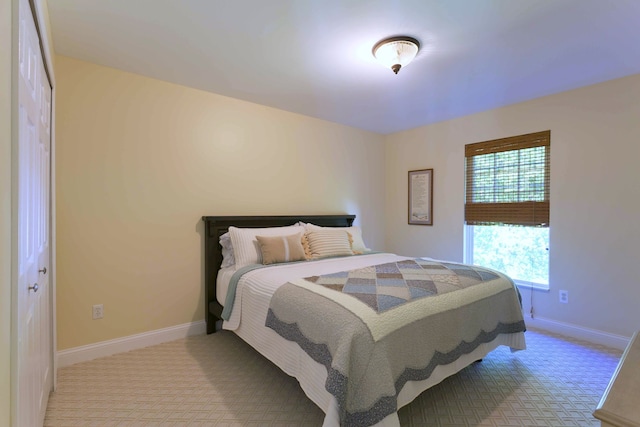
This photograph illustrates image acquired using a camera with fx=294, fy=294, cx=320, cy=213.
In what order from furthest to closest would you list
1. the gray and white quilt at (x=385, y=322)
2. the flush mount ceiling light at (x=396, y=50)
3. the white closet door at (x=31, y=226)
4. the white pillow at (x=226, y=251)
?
the white pillow at (x=226, y=251) → the flush mount ceiling light at (x=396, y=50) → the gray and white quilt at (x=385, y=322) → the white closet door at (x=31, y=226)

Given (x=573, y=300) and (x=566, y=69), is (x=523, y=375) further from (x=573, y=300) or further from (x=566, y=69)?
(x=566, y=69)

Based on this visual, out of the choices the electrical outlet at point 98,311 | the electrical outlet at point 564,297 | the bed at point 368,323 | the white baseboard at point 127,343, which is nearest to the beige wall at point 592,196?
the electrical outlet at point 564,297

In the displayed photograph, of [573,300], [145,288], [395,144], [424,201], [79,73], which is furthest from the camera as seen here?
[395,144]

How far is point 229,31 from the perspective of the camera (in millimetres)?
2010

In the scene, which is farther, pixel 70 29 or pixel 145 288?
pixel 145 288

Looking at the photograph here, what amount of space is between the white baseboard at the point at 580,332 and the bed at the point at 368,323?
1110 mm

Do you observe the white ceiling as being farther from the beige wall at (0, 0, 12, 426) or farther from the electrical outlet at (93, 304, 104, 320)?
the electrical outlet at (93, 304, 104, 320)

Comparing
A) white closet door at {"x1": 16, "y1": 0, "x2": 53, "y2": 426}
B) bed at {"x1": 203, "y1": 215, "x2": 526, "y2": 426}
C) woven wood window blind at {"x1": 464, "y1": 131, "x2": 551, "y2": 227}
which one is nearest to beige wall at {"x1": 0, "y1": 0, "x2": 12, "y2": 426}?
white closet door at {"x1": 16, "y1": 0, "x2": 53, "y2": 426}

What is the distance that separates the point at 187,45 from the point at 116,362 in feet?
8.41

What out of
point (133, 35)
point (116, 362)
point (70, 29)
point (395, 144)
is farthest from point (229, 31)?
point (395, 144)

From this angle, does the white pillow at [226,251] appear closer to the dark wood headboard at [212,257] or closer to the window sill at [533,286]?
the dark wood headboard at [212,257]

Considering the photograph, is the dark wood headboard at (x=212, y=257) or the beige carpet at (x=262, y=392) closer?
the beige carpet at (x=262, y=392)

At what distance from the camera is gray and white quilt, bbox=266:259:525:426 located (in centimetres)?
135

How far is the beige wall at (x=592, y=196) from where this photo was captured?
265 cm
